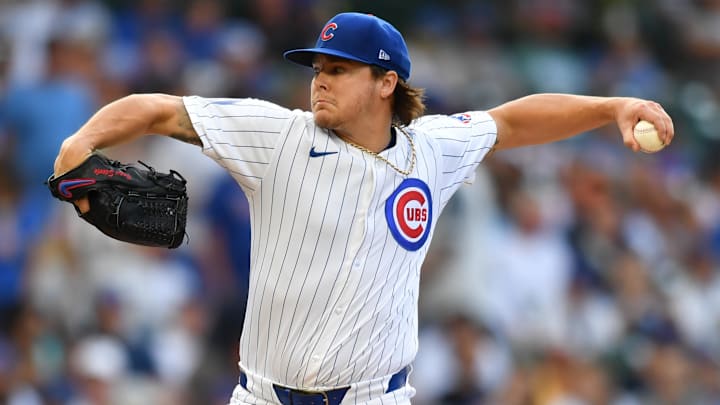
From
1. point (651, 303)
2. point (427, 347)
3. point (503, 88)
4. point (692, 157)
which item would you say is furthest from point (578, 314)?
point (692, 157)

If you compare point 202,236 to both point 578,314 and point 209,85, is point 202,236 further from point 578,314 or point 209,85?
point 578,314

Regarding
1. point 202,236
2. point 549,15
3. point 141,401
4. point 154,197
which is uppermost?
point 549,15

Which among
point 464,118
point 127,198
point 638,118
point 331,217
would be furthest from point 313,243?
point 638,118

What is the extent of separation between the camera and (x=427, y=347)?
7.14 m

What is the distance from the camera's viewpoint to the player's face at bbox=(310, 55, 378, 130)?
373 centimetres

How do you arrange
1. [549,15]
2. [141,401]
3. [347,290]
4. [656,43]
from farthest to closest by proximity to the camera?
[656,43] → [549,15] → [141,401] → [347,290]

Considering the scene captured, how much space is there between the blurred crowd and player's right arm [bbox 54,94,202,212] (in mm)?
2966

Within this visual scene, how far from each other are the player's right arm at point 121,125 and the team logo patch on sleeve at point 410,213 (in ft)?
2.35

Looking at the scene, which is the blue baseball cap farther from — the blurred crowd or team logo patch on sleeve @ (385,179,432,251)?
the blurred crowd

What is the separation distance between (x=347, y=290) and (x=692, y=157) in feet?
23.3

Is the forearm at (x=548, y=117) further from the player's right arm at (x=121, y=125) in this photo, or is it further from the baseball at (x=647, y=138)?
the player's right arm at (x=121, y=125)

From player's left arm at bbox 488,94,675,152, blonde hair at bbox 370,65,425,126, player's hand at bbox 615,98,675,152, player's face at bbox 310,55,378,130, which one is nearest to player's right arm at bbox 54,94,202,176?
player's face at bbox 310,55,378,130

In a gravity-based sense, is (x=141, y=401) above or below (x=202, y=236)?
below

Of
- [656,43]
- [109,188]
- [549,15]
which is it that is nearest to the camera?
[109,188]
